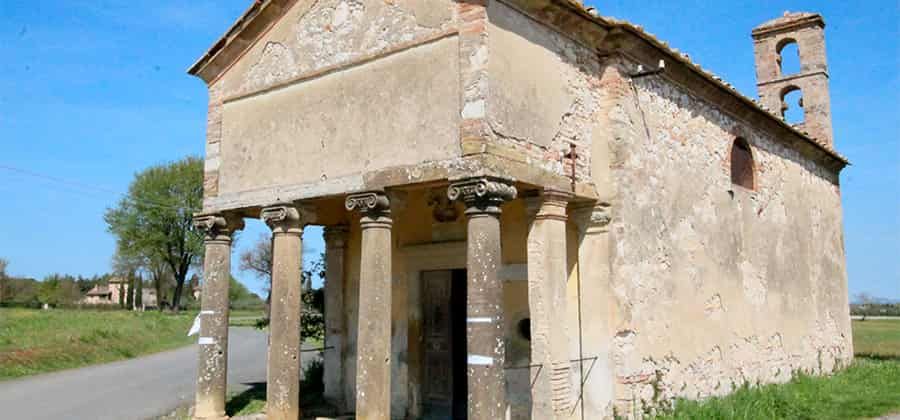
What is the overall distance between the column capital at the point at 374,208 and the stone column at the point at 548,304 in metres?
1.57

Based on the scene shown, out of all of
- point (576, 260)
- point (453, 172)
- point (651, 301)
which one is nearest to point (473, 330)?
point (453, 172)

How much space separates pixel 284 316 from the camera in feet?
27.4

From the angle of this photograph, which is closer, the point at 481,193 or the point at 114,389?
the point at 481,193

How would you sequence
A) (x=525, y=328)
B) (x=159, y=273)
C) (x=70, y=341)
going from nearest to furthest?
1. (x=525, y=328)
2. (x=70, y=341)
3. (x=159, y=273)

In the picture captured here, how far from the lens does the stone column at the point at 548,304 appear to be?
23.7 ft

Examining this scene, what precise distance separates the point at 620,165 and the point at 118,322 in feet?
80.5

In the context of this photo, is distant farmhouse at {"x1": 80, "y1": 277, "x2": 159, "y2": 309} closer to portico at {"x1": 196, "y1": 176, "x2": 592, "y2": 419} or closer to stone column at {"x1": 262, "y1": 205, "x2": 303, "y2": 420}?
portico at {"x1": 196, "y1": 176, "x2": 592, "y2": 419}

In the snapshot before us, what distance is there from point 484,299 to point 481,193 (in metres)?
1.03

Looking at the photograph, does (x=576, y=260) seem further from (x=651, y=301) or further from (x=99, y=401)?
(x=99, y=401)

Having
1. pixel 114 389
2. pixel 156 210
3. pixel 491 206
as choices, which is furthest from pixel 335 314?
pixel 156 210

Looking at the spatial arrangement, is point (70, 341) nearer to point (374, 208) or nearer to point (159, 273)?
point (374, 208)

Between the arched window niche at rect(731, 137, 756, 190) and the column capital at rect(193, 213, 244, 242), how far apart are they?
313 inches

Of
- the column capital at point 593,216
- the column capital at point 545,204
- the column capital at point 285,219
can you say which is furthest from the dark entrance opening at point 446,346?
the column capital at point 545,204

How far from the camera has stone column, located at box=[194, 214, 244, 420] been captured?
909 centimetres
